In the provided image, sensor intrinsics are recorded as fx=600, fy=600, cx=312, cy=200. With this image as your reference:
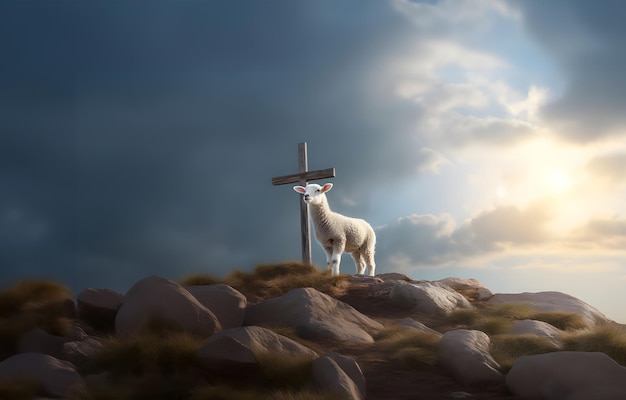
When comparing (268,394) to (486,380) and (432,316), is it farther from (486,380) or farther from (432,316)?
(432,316)

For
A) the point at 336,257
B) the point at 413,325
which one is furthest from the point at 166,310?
the point at 336,257

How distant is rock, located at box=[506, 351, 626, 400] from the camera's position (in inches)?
304

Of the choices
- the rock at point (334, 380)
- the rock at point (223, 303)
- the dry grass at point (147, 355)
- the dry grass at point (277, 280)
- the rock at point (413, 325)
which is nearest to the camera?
the rock at point (334, 380)

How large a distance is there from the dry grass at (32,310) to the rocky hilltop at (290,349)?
0.12 ft

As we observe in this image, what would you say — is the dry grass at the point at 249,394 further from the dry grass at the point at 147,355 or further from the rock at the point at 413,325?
the rock at the point at 413,325

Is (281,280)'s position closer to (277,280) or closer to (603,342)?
(277,280)

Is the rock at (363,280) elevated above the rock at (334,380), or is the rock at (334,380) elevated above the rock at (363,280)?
the rock at (363,280)

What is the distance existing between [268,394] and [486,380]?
334 centimetres

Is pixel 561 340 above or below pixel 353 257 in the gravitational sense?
below

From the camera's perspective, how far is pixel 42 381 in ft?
27.4

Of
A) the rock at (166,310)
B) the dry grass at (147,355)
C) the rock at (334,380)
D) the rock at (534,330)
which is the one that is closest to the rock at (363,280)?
the rock at (534,330)

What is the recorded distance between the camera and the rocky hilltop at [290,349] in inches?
312

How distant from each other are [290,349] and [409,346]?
7.48ft

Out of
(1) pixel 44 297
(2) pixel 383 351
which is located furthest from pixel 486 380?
(1) pixel 44 297
